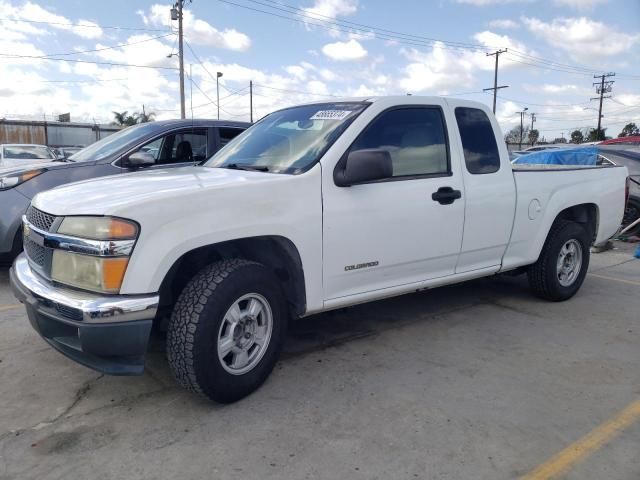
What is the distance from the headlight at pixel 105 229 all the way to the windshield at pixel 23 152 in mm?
15196

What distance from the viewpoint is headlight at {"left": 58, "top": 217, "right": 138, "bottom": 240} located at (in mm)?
2607

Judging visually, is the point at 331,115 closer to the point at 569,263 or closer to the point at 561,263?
the point at 561,263

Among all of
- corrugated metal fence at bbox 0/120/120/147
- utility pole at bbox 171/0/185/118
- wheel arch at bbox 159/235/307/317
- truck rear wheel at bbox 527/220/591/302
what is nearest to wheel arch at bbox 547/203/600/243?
truck rear wheel at bbox 527/220/591/302

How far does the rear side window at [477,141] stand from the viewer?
424 centimetres

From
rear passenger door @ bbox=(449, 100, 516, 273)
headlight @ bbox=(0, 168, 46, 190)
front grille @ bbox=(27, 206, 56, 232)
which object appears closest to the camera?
front grille @ bbox=(27, 206, 56, 232)

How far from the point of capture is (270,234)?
308 centimetres

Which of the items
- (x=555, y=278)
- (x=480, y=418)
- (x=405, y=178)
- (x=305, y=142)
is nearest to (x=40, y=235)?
(x=305, y=142)

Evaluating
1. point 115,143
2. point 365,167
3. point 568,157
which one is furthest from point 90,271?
point 568,157

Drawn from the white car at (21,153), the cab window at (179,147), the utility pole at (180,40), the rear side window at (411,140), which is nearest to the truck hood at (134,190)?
the rear side window at (411,140)

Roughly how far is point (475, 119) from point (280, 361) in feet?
8.42

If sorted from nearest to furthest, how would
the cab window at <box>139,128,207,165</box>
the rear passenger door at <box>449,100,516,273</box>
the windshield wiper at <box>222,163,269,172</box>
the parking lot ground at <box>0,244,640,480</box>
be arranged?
the parking lot ground at <box>0,244,640,480</box> < the windshield wiper at <box>222,163,269,172</box> < the rear passenger door at <box>449,100,516,273</box> < the cab window at <box>139,128,207,165</box>

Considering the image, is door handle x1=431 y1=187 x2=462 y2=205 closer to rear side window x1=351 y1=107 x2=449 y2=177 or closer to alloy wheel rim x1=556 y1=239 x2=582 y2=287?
rear side window x1=351 y1=107 x2=449 y2=177

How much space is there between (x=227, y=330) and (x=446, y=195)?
6.33 ft

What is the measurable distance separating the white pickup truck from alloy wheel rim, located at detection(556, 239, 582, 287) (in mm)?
628
